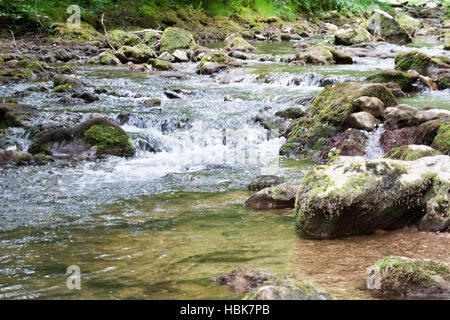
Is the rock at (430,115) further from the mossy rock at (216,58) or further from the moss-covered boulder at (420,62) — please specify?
the mossy rock at (216,58)

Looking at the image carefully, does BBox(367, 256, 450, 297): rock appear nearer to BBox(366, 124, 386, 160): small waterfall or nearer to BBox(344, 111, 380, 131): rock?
BBox(366, 124, 386, 160): small waterfall

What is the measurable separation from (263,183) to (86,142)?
428 cm

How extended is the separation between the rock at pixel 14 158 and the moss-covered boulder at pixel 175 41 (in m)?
14.7

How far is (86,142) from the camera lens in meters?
9.54

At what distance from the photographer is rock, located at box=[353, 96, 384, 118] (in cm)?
960

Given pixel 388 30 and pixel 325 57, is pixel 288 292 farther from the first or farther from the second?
pixel 388 30

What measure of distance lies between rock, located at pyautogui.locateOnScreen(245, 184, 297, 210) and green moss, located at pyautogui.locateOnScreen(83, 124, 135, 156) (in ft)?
14.2

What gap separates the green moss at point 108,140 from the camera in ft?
31.2

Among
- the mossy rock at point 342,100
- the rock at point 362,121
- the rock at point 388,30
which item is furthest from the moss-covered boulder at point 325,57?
the rock at point 362,121

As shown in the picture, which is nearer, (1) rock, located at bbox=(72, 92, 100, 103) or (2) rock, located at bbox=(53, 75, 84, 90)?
(1) rock, located at bbox=(72, 92, 100, 103)

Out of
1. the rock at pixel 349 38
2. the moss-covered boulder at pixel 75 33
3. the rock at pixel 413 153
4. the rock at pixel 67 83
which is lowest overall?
the rock at pixel 413 153

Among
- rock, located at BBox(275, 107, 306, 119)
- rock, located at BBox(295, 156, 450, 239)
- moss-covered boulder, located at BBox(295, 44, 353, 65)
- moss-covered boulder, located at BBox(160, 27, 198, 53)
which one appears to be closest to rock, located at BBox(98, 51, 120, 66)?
moss-covered boulder, located at BBox(160, 27, 198, 53)

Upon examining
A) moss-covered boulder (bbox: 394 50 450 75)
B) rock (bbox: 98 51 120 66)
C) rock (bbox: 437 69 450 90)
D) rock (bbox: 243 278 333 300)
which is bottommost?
rock (bbox: 243 278 333 300)

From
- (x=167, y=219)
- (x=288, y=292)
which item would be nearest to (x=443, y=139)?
(x=167, y=219)
